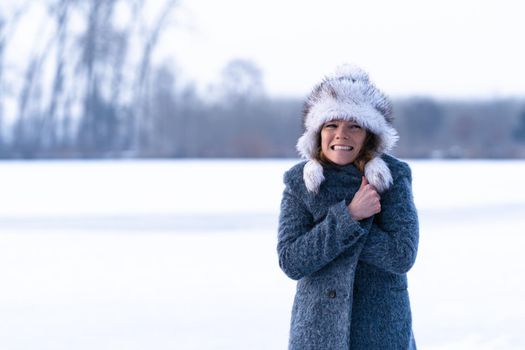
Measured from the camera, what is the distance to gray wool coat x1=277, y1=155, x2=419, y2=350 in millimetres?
1568

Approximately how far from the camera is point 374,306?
167 centimetres

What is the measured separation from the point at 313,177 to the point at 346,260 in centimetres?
21

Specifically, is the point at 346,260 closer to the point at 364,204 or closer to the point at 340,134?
the point at 364,204

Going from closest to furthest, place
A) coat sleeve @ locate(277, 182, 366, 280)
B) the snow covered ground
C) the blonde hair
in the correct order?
coat sleeve @ locate(277, 182, 366, 280), the blonde hair, the snow covered ground

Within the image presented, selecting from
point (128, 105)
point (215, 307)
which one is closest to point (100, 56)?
point (128, 105)

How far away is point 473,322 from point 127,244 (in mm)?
3212

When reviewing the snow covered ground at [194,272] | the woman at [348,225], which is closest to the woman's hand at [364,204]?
the woman at [348,225]

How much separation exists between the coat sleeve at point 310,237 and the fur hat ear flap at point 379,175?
0.30ft

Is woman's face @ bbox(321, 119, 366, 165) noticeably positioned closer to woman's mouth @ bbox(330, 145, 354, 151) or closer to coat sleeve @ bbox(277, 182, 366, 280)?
woman's mouth @ bbox(330, 145, 354, 151)

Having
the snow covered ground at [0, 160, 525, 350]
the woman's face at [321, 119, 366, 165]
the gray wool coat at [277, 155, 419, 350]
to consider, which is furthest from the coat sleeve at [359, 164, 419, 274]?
the snow covered ground at [0, 160, 525, 350]

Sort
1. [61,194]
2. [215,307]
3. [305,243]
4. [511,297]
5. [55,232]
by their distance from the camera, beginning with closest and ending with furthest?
[305,243] < [215,307] < [511,297] < [55,232] < [61,194]

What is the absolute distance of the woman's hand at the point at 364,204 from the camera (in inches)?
61.6

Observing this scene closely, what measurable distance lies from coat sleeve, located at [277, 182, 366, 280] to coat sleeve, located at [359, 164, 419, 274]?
0.04 m

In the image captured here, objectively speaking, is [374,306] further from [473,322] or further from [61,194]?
[61,194]
